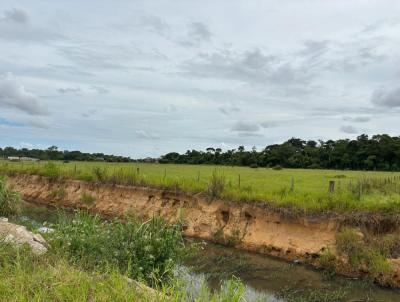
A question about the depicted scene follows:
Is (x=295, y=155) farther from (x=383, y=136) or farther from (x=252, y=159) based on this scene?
(x=383, y=136)

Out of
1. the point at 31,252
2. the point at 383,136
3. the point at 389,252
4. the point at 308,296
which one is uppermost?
the point at 383,136

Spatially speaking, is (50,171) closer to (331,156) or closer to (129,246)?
(129,246)

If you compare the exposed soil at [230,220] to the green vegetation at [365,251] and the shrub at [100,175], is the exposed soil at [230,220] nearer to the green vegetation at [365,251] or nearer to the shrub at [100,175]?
the green vegetation at [365,251]

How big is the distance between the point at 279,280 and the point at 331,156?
64.8 m

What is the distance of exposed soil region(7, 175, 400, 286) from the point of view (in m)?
18.2

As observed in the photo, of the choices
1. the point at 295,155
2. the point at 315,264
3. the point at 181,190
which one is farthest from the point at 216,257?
the point at 295,155

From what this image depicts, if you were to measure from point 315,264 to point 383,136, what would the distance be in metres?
65.2

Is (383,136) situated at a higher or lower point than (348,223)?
higher

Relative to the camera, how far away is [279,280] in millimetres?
15320

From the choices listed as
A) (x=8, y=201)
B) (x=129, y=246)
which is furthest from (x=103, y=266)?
(x=8, y=201)

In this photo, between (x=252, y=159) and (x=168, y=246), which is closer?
(x=168, y=246)

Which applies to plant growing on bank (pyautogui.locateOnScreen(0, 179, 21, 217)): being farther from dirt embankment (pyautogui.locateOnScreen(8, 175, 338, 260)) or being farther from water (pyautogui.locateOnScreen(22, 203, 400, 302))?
water (pyautogui.locateOnScreen(22, 203, 400, 302))

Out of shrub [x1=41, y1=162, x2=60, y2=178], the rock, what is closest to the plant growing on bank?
the rock

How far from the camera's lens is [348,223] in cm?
1756
